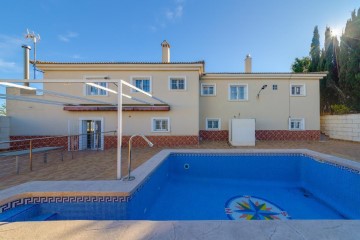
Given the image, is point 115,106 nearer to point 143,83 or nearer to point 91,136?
point 143,83

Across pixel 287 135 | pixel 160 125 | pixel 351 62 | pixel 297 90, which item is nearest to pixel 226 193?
pixel 160 125

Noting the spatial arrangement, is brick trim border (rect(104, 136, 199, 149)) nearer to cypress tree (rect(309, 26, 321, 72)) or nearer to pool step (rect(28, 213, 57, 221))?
pool step (rect(28, 213, 57, 221))

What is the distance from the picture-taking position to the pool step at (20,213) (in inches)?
119

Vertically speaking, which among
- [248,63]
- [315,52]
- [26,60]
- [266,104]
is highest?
[315,52]

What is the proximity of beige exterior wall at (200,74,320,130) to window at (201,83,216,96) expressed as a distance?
29cm

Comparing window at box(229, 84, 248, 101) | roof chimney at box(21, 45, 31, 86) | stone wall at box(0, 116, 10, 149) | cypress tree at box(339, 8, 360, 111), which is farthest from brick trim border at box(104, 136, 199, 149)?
cypress tree at box(339, 8, 360, 111)

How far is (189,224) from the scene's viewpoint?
8.26 feet

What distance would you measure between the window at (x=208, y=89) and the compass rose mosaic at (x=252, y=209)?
427 inches

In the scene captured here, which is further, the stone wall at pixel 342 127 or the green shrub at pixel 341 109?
the green shrub at pixel 341 109

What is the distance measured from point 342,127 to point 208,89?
12348 mm

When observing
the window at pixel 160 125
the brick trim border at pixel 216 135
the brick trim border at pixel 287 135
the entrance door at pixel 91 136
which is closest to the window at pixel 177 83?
the window at pixel 160 125

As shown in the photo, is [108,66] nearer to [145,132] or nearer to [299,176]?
[145,132]

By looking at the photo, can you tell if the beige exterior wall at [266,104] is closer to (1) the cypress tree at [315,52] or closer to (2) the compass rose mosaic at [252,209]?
(2) the compass rose mosaic at [252,209]

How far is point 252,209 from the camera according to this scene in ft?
17.3
